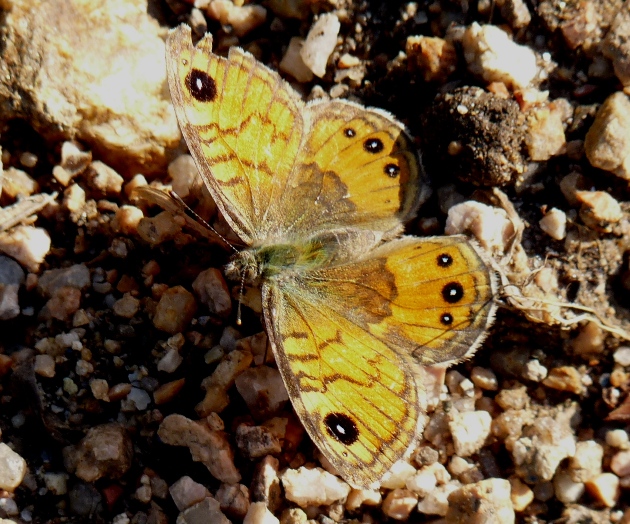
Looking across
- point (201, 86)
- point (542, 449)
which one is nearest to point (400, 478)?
point (542, 449)

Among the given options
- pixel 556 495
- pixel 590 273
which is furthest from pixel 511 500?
pixel 590 273

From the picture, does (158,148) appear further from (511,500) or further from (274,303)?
(511,500)

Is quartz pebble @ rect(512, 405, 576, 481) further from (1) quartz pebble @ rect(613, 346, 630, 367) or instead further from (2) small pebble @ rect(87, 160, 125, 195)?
(2) small pebble @ rect(87, 160, 125, 195)

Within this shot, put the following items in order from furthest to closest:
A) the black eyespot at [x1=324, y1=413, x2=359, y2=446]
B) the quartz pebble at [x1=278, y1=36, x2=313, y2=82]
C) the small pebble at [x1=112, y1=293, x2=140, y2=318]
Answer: the quartz pebble at [x1=278, y1=36, x2=313, y2=82]
the small pebble at [x1=112, y1=293, x2=140, y2=318]
the black eyespot at [x1=324, y1=413, x2=359, y2=446]

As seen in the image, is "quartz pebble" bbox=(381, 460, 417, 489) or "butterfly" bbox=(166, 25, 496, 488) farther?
"quartz pebble" bbox=(381, 460, 417, 489)

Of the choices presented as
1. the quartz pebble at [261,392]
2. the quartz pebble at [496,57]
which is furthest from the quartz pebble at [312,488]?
the quartz pebble at [496,57]

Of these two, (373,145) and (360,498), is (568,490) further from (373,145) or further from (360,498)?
A: (373,145)

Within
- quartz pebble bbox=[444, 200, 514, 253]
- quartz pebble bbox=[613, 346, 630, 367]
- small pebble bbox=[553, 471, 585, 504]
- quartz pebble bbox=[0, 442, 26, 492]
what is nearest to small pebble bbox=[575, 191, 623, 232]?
quartz pebble bbox=[444, 200, 514, 253]
